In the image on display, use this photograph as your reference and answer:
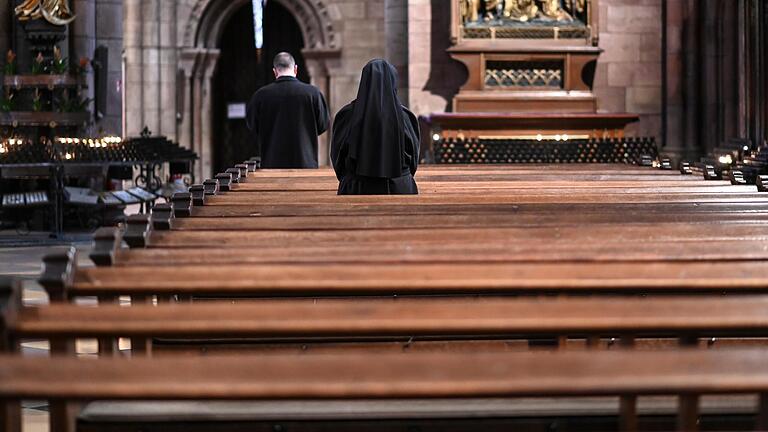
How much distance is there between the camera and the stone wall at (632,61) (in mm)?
19688

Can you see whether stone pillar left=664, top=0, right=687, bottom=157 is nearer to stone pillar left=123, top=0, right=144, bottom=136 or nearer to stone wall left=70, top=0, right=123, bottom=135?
stone wall left=70, top=0, right=123, bottom=135

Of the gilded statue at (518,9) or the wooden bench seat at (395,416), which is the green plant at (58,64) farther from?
the wooden bench seat at (395,416)

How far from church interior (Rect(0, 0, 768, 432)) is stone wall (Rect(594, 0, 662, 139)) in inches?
28.1

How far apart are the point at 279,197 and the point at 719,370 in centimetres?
509

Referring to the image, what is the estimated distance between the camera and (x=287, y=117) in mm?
11797

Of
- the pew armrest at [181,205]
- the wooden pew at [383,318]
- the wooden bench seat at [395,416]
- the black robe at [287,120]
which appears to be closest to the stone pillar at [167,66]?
the black robe at [287,120]

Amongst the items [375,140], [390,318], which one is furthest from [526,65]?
[390,318]

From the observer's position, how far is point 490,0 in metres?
18.3

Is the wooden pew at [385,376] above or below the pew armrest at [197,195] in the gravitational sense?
below

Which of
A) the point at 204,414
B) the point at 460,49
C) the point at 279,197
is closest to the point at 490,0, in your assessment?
the point at 460,49

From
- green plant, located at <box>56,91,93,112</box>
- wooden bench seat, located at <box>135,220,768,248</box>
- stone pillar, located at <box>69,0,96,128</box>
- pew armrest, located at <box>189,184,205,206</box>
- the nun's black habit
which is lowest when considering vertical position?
wooden bench seat, located at <box>135,220,768,248</box>

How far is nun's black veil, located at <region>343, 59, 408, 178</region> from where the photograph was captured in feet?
29.4

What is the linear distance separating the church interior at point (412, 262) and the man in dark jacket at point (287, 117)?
2.0 inches

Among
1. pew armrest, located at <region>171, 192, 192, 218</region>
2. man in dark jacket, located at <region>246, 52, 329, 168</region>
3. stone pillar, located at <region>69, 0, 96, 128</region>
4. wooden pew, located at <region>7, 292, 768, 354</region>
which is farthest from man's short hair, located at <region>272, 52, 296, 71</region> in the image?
wooden pew, located at <region>7, 292, 768, 354</region>
